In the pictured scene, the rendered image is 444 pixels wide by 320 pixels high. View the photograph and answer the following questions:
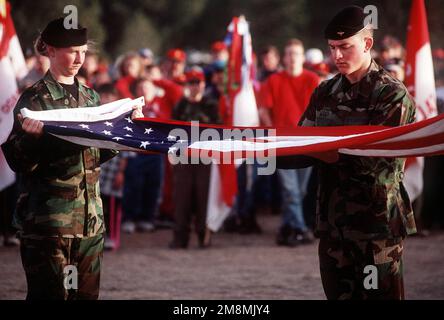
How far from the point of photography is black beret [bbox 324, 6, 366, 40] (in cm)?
500

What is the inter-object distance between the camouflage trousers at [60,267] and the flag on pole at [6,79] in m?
4.38

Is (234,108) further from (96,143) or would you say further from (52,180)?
(52,180)

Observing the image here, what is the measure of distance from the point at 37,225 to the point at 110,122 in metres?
0.80

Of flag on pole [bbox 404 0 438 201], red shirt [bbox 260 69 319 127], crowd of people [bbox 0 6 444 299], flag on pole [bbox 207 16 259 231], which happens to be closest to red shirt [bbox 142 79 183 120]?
flag on pole [bbox 207 16 259 231]

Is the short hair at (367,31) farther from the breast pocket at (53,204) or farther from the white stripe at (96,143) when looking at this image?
the breast pocket at (53,204)

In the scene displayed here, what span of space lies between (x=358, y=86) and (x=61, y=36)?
1831mm

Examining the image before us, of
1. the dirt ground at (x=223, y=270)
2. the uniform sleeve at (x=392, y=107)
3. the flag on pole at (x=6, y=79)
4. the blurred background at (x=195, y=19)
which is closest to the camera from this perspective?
the uniform sleeve at (x=392, y=107)

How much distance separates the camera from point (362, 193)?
195 inches

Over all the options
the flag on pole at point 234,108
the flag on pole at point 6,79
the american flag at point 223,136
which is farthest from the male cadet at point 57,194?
the flag on pole at point 234,108

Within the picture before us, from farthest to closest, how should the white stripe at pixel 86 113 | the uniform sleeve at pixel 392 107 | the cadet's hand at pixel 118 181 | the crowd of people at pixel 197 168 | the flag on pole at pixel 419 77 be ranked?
1. the crowd of people at pixel 197 168
2. the cadet's hand at pixel 118 181
3. the flag on pole at pixel 419 77
4. the white stripe at pixel 86 113
5. the uniform sleeve at pixel 392 107

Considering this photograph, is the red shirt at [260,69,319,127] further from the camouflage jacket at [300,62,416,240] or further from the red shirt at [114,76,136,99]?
the camouflage jacket at [300,62,416,240]

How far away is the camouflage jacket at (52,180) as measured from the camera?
514 centimetres

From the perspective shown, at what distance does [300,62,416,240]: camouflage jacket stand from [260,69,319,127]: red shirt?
229 inches
